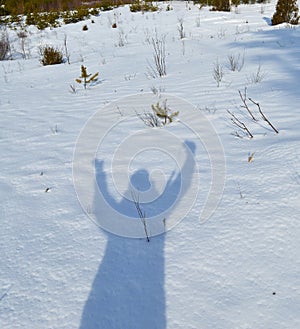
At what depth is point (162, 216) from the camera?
5.27 feet

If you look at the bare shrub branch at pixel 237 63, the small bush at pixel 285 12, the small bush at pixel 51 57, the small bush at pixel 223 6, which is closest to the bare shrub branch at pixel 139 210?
the bare shrub branch at pixel 237 63

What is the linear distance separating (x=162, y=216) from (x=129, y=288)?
0.49m

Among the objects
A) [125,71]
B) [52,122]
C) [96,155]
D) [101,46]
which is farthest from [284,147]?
[101,46]

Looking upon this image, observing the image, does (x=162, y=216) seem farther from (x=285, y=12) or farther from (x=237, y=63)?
(x=285, y=12)

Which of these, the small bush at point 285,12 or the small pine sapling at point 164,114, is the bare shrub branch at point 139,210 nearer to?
the small pine sapling at point 164,114

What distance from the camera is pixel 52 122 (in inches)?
129

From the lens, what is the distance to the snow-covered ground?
111cm

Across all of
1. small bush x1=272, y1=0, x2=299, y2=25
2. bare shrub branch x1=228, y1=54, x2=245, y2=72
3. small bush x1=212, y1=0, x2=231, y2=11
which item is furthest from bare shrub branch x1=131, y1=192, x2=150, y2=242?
small bush x1=212, y1=0, x2=231, y2=11

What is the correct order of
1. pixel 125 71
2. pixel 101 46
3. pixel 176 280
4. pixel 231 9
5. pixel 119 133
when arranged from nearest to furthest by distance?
pixel 176 280 → pixel 119 133 → pixel 125 71 → pixel 101 46 → pixel 231 9

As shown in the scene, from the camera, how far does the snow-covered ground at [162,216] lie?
43.7 inches

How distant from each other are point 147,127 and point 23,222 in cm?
150

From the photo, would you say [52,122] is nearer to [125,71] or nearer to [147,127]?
[147,127]

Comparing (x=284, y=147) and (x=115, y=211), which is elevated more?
(x=284, y=147)

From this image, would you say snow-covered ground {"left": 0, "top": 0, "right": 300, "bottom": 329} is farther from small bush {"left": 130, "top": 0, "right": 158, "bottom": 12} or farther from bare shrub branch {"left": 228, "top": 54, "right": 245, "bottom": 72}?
small bush {"left": 130, "top": 0, "right": 158, "bottom": 12}
